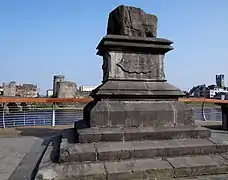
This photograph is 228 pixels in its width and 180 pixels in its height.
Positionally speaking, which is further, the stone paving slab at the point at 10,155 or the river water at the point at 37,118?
the river water at the point at 37,118

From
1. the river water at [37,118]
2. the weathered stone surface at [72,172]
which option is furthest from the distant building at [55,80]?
the weathered stone surface at [72,172]

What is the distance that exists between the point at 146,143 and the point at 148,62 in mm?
1966

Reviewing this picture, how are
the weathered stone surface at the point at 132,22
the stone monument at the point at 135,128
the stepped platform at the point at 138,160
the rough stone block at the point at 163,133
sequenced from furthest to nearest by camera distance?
the weathered stone surface at the point at 132,22, the rough stone block at the point at 163,133, the stone monument at the point at 135,128, the stepped platform at the point at 138,160

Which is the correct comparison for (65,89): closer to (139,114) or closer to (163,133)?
(139,114)

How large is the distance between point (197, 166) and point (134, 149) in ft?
3.24

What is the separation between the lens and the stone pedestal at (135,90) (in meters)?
4.54

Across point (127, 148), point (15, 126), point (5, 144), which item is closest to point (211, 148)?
point (127, 148)

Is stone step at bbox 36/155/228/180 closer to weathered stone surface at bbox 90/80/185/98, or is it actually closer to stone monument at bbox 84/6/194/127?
stone monument at bbox 84/6/194/127

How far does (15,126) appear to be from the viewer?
1097 centimetres

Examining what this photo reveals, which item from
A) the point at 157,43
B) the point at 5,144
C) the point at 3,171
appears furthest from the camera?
the point at 5,144

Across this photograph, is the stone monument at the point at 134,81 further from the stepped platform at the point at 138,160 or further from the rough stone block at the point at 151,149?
the rough stone block at the point at 151,149

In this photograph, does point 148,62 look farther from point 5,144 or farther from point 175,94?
point 5,144

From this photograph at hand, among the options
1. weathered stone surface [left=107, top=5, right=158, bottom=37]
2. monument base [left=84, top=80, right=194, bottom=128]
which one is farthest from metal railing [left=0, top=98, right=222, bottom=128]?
weathered stone surface [left=107, top=5, right=158, bottom=37]

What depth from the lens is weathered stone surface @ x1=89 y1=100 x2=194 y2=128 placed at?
4457 mm
